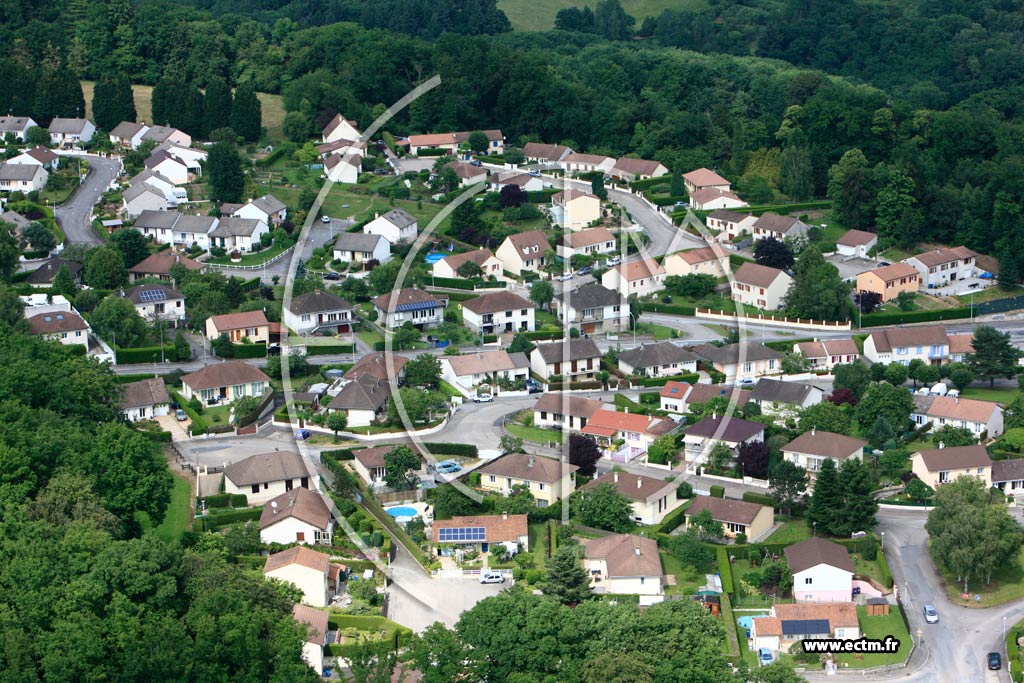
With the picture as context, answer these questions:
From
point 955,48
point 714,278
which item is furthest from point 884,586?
point 955,48

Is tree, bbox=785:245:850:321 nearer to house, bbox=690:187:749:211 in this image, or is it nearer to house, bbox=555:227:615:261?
house, bbox=555:227:615:261

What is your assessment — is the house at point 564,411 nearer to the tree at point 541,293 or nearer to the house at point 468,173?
the tree at point 541,293

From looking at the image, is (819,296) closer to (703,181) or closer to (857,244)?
(857,244)

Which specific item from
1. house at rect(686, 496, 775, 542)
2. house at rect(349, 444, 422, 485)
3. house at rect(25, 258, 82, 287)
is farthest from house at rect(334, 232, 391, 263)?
house at rect(686, 496, 775, 542)

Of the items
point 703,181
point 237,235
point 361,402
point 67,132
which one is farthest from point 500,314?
point 67,132

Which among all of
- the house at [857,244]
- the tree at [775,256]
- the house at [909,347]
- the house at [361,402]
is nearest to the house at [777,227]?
the house at [857,244]

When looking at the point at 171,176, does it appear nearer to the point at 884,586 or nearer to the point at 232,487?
the point at 232,487
